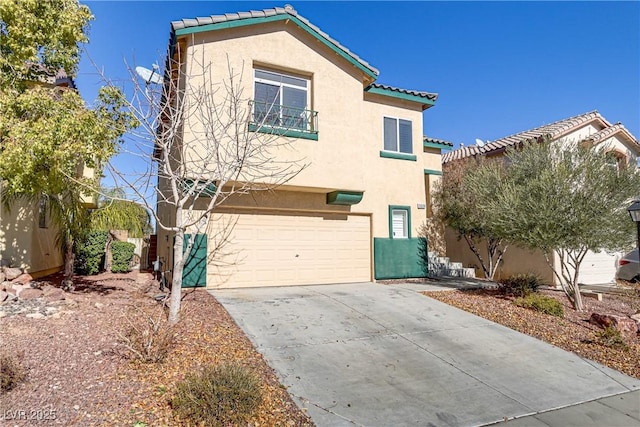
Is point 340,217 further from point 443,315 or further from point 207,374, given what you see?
point 207,374

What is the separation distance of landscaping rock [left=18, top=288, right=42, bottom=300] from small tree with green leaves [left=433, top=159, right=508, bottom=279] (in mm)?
13463

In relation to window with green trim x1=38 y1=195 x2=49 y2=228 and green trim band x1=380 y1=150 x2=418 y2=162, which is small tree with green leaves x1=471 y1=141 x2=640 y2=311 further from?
window with green trim x1=38 y1=195 x2=49 y2=228

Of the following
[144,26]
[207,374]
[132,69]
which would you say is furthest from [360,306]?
[144,26]

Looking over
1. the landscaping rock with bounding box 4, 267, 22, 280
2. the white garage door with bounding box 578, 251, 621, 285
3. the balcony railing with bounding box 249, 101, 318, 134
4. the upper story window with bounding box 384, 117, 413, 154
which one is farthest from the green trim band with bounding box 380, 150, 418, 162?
the landscaping rock with bounding box 4, 267, 22, 280

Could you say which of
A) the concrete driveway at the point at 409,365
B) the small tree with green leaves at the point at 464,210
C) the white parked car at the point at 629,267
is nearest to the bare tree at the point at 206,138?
the concrete driveway at the point at 409,365

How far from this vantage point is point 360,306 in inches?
378

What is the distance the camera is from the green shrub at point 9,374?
470 centimetres

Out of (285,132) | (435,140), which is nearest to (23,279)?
(285,132)

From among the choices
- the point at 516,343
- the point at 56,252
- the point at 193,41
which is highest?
the point at 193,41

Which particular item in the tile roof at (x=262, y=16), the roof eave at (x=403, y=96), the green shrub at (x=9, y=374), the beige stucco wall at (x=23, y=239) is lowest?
the green shrub at (x=9, y=374)

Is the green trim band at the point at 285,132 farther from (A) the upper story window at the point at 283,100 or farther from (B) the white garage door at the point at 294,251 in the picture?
(B) the white garage door at the point at 294,251

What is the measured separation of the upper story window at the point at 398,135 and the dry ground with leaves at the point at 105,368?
963 cm

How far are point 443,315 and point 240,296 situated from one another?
531cm

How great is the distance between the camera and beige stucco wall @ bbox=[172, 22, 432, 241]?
10.8 meters
